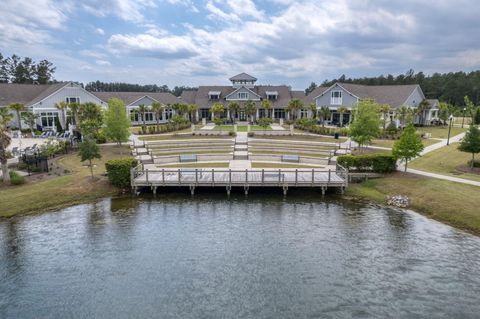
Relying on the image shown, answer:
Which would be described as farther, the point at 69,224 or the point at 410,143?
the point at 410,143

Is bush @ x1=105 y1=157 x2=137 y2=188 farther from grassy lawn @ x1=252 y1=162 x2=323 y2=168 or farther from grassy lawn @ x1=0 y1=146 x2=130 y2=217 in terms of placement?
grassy lawn @ x1=252 y1=162 x2=323 y2=168

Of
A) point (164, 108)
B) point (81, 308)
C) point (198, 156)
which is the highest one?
point (164, 108)

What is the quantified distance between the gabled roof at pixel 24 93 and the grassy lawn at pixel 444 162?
5189cm

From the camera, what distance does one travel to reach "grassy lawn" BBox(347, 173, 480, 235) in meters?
20.5

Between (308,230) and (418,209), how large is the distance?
8.54 m

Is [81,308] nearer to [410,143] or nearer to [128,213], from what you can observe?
[128,213]

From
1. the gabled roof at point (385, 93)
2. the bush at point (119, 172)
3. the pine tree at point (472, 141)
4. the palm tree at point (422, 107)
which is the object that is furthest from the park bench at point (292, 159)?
the palm tree at point (422, 107)

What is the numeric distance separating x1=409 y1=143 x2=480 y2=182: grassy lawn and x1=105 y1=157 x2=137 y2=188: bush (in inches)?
972

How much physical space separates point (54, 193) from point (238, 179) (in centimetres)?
1333

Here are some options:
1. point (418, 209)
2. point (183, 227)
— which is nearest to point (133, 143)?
point (183, 227)

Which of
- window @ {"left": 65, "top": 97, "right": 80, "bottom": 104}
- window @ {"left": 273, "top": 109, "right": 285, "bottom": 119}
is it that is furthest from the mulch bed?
window @ {"left": 65, "top": 97, "right": 80, "bottom": 104}

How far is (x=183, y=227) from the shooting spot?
20125 mm

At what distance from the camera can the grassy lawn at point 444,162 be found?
93.7 ft

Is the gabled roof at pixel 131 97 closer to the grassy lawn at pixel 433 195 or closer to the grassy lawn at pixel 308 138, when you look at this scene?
the grassy lawn at pixel 308 138
